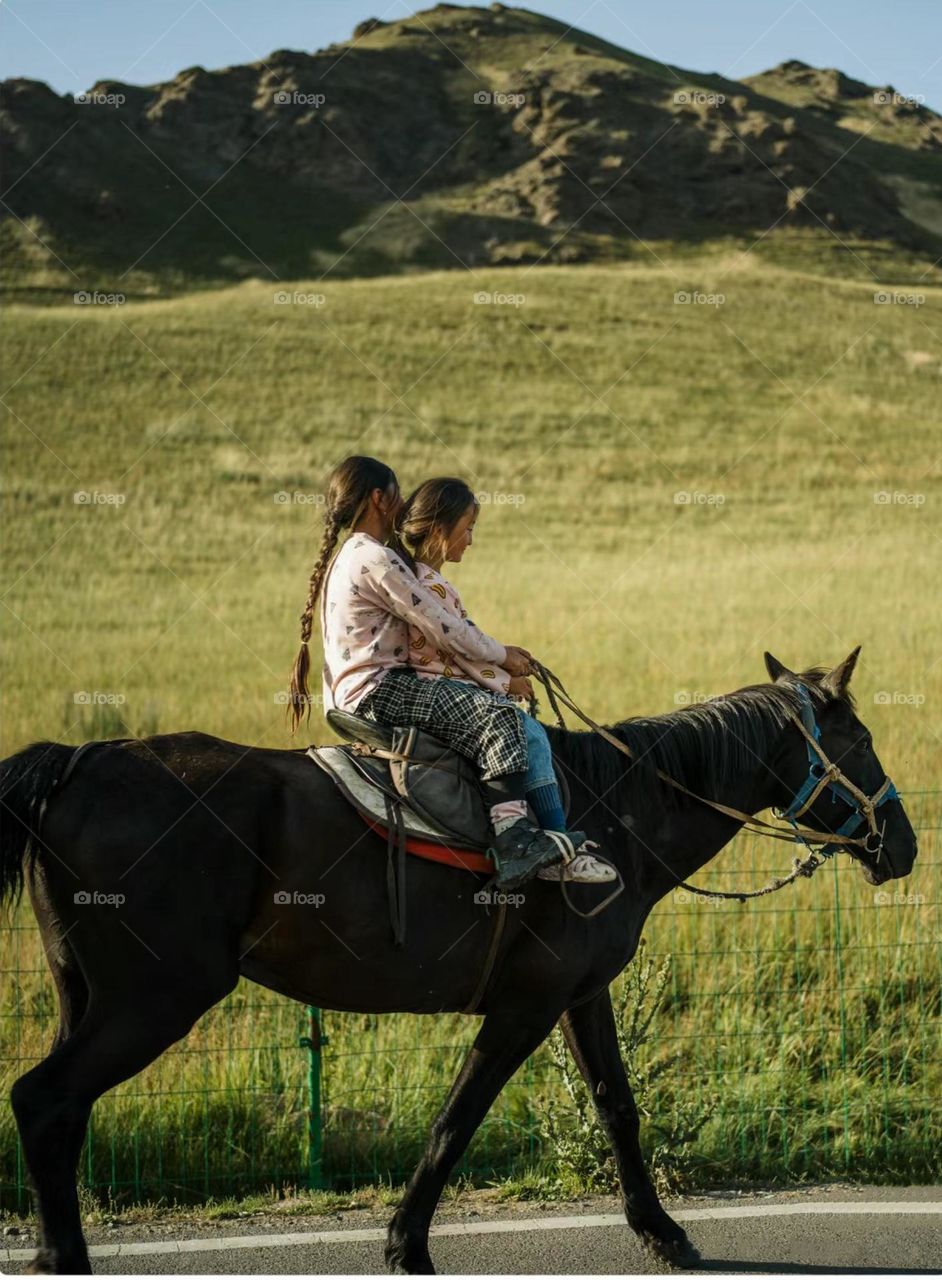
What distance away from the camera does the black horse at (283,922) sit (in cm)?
487

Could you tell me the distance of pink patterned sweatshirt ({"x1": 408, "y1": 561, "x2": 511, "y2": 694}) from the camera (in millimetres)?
5465

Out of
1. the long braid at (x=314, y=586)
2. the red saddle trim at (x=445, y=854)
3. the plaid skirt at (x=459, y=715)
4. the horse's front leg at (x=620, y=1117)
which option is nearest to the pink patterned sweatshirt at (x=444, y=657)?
the plaid skirt at (x=459, y=715)

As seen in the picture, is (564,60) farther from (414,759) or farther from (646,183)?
(414,759)

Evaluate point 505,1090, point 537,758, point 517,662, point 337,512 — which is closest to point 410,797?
point 537,758

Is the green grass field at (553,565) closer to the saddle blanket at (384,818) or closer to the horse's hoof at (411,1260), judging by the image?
the horse's hoof at (411,1260)

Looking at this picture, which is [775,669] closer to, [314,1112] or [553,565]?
[314,1112]

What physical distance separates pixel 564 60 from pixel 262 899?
326ft

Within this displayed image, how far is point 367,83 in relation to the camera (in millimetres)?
91188

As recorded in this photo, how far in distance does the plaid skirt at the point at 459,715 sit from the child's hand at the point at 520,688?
283mm

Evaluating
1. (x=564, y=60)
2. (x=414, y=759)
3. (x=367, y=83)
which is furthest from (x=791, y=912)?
(x=564, y=60)

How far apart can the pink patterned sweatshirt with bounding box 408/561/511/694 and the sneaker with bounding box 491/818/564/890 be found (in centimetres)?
65

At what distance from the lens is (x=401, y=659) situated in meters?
5.50

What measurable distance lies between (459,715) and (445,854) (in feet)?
1.64

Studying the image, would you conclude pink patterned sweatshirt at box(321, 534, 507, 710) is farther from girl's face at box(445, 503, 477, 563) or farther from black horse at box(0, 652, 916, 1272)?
black horse at box(0, 652, 916, 1272)
